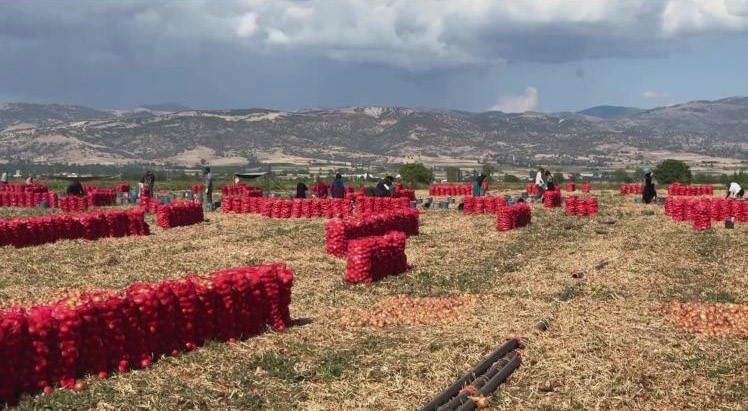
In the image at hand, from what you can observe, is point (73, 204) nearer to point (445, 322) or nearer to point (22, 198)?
point (22, 198)

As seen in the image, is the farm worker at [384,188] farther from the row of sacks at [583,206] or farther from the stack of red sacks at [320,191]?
the stack of red sacks at [320,191]

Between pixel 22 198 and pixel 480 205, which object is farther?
pixel 22 198

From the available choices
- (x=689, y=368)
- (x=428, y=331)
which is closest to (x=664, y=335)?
(x=689, y=368)

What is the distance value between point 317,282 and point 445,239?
10.7 metres

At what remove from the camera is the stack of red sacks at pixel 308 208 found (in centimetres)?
4000

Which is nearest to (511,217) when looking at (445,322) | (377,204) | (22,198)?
(377,204)

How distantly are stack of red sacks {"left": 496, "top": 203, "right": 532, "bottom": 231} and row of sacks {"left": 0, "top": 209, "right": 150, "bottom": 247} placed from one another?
52.0 ft

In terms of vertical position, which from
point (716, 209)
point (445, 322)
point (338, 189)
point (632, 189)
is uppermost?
point (338, 189)

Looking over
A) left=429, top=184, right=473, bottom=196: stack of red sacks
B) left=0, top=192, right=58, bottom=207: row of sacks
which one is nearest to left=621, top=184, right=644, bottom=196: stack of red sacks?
left=429, top=184, right=473, bottom=196: stack of red sacks

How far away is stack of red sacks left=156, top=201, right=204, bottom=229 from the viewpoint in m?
35.7

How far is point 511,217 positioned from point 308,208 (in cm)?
1142

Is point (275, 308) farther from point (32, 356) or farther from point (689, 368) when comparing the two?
point (689, 368)

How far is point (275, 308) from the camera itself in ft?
52.4

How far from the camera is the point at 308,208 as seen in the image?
4038 centimetres
